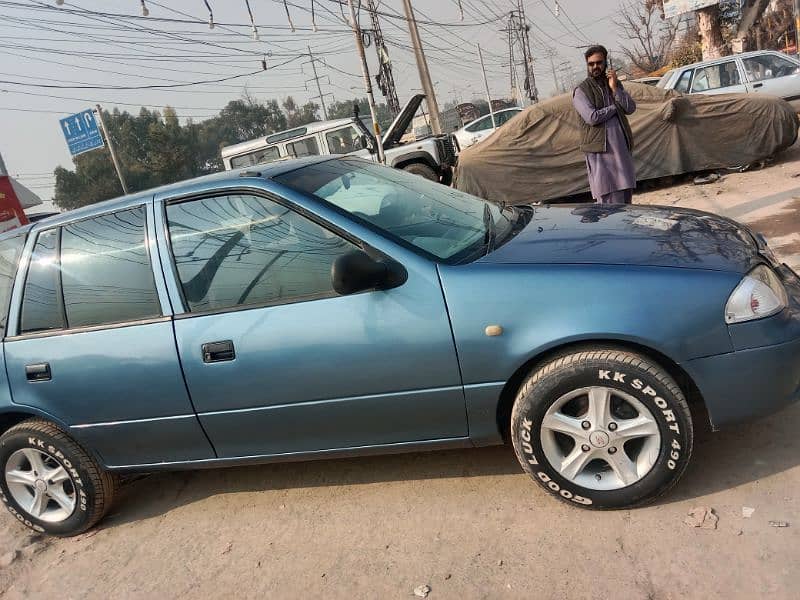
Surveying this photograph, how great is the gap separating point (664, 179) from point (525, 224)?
7271mm

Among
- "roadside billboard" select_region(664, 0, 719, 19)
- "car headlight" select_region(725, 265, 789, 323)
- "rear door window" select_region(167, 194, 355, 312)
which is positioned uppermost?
"roadside billboard" select_region(664, 0, 719, 19)

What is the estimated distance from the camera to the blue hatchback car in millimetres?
2291

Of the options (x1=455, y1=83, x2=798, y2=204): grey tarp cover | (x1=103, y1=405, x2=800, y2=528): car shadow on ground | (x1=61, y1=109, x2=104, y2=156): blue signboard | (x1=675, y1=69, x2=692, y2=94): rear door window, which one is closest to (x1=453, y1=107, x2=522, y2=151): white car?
(x1=675, y1=69, x2=692, y2=94): rear door window

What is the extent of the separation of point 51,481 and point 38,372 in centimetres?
62

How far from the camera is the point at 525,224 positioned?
303 cm

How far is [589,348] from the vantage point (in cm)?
234

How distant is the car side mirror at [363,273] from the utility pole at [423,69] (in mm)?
20274

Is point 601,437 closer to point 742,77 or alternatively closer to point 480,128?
point 742,77

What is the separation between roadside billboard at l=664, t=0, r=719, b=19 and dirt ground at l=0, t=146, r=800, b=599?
73.6 ft

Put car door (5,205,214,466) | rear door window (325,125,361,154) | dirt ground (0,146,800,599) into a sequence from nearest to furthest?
1. dirt ground (0,146,800,599)
2. car door (5,205,214,466)
3. rear door window (325,125,361,154)

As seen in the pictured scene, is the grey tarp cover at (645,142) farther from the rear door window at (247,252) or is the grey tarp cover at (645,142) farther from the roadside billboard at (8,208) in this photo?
the roadside billboard at (8,208)

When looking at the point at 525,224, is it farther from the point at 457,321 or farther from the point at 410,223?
the point at 457,321

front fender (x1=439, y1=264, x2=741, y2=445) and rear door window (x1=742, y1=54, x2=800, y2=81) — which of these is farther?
rear door window (x1=742, y1=54, x2=800, y2=81)

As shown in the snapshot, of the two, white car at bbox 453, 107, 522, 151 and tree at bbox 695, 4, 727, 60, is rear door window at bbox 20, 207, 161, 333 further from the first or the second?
tree at bbox 695, 4, 727, 60
